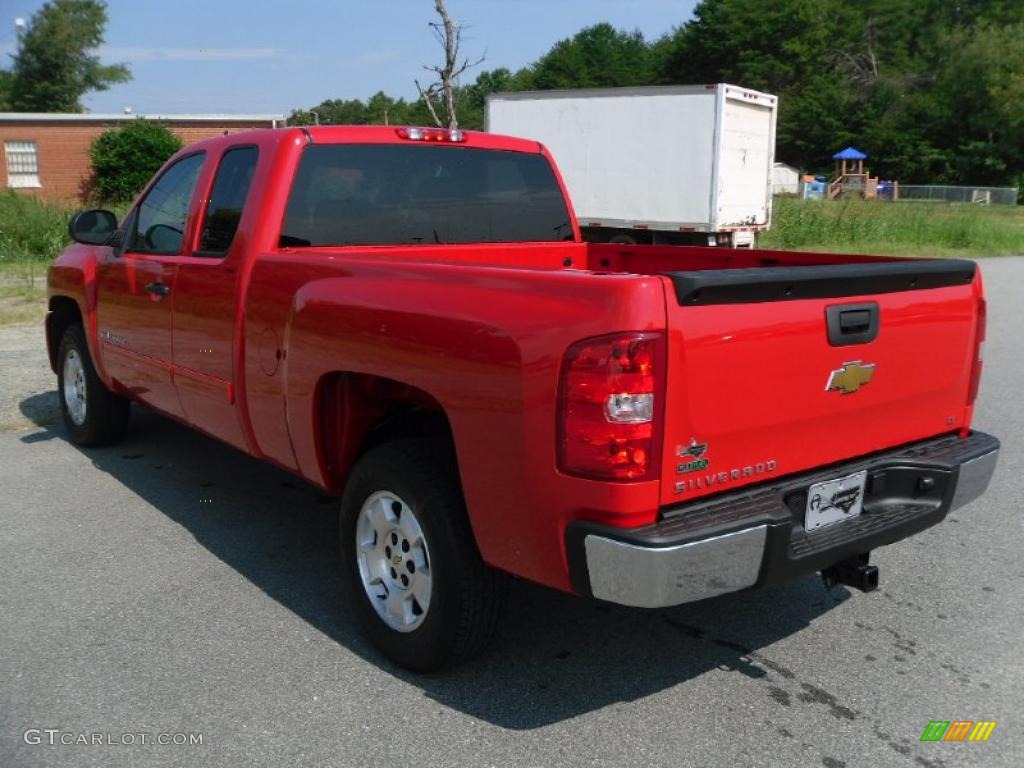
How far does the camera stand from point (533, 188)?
5117 millimetres

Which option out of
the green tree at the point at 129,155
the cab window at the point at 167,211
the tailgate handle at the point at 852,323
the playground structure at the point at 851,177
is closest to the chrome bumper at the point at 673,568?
the tailgate handle at the point at 852,323

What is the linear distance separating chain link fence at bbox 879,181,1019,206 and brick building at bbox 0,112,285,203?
4213cm

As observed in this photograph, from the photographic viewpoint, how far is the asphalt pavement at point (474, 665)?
2961 millimetres

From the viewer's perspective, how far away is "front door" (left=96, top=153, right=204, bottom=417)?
471 cm

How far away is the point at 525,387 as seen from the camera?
2.71m

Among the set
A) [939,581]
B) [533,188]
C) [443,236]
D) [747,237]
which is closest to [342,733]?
[443,236]

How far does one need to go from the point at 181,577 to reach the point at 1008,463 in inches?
194

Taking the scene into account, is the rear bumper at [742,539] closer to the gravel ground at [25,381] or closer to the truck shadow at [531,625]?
the truck shadow at [531,625]

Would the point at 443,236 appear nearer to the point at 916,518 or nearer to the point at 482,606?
the point at 482,606

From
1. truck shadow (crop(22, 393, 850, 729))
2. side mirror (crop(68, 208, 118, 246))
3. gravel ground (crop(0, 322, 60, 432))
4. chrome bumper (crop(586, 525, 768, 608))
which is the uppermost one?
side mirror (crop(68, 208, 118, 246))

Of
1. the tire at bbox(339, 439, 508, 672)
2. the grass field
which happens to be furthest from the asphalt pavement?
the grass field

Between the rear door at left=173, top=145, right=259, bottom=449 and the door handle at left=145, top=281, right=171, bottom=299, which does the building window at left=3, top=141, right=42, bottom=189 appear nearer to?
the door handle at left=145, top=281, right=171, bottom=299

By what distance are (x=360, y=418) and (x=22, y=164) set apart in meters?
37.4

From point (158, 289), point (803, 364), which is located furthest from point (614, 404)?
point (158, 289)
